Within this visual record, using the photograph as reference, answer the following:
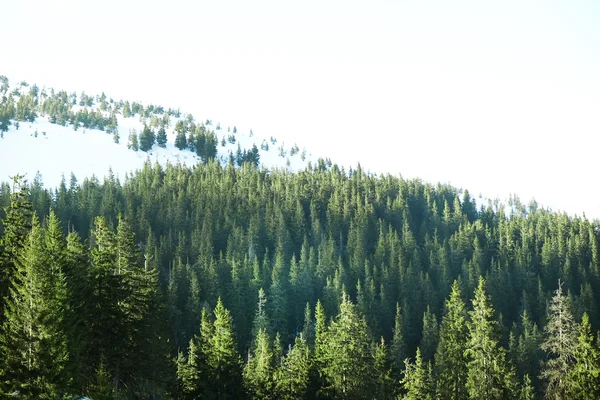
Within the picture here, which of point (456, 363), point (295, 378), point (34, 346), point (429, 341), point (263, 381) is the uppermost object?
point (429, 341)

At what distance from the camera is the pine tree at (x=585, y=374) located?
121ft

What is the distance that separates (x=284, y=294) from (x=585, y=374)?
64.6 m

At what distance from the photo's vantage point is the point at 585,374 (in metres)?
37.3

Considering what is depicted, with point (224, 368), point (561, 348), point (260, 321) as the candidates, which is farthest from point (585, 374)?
point (260, 321)

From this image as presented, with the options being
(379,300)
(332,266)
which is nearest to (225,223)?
(332,266)

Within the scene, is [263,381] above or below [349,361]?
below

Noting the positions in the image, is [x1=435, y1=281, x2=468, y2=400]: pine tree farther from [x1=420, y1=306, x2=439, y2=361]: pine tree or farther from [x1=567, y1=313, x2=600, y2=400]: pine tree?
[x1=420, y1=306, x2=439, y2=361]: pine tree

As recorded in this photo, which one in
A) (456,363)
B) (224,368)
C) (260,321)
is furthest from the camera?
(260,321)

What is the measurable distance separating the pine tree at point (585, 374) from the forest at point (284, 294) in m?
0.10

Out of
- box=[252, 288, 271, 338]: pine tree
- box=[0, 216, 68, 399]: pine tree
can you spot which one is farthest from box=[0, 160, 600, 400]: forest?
box=[252, 288, 271, 338]: pine tree

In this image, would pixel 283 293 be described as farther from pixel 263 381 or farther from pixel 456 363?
pixel 456 363

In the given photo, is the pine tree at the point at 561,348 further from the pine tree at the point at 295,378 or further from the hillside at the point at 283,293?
the pine tree at the point at 295,378

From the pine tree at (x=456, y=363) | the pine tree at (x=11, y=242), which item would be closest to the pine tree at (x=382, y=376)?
the pine tree at (x=456, y=363)

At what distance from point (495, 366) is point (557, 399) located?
462 cm
